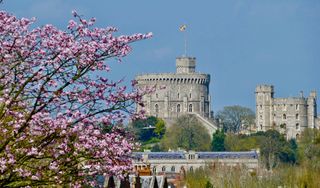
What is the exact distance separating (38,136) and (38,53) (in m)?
1.27

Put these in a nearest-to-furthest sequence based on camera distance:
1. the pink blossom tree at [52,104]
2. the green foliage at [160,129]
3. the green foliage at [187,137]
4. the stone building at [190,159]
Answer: the pink blossom tree at [52,104]
the stone building at [190,159]
the green foliage at [187,137]
the green foliage at [160,129]

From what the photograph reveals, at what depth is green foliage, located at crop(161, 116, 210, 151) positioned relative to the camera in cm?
17950

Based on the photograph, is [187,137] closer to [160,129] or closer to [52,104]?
[160,129]

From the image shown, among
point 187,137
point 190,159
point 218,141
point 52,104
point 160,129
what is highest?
point 160,129

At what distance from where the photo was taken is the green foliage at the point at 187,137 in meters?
180

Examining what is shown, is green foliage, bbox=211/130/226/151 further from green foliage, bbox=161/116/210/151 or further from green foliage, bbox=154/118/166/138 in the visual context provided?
green foliage, bbox=154/118/166/138

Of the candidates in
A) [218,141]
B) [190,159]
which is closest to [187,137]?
[218,141]

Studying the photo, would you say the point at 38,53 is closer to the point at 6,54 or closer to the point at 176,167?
the point at 6,54

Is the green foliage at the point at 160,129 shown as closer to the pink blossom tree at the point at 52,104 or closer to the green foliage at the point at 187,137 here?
the green foliage at the point at 187,137

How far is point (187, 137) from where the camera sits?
17988cm

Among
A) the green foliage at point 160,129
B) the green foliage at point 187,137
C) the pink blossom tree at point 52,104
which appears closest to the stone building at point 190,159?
the green foliage at point 187,137

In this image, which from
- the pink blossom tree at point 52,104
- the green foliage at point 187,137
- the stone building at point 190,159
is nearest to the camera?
the pink blossom tree at point 52,104

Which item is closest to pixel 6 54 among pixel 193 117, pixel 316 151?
pixel 316 151

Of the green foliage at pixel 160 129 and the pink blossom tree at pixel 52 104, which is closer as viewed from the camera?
the pink blossom tree at pixel 52 104
